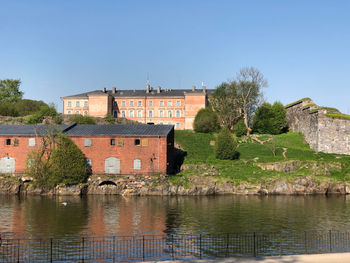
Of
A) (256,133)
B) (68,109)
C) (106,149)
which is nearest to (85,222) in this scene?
(106,149)

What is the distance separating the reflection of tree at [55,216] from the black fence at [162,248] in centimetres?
299

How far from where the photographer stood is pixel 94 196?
48719 millimetres

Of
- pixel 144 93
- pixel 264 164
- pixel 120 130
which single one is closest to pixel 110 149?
pixel 120 130

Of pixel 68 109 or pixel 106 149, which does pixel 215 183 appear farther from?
pixel 68 109

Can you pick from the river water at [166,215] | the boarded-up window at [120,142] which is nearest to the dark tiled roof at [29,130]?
the boarded-up window at [120,142]

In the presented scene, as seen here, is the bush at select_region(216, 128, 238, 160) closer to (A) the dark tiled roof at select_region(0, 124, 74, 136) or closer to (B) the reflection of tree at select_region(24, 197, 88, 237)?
(A) the dark tiled roof at select_region(0, 124, 74, 136)

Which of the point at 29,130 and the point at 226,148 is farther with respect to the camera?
the point at 226,148

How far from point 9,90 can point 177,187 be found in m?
88.3

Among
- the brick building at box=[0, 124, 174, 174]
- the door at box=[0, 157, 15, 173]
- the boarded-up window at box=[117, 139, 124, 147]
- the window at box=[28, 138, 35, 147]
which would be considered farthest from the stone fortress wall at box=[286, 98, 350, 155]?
the door at box=[0, 157, 15, 173]

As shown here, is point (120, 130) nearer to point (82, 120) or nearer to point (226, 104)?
point (82, 120)

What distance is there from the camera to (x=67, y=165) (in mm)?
50500

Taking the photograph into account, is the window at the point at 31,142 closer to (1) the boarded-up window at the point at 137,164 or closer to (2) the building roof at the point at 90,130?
(2) the building roof at the point at 90,130

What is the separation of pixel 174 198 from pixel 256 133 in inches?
1459

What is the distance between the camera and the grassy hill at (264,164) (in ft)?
173
